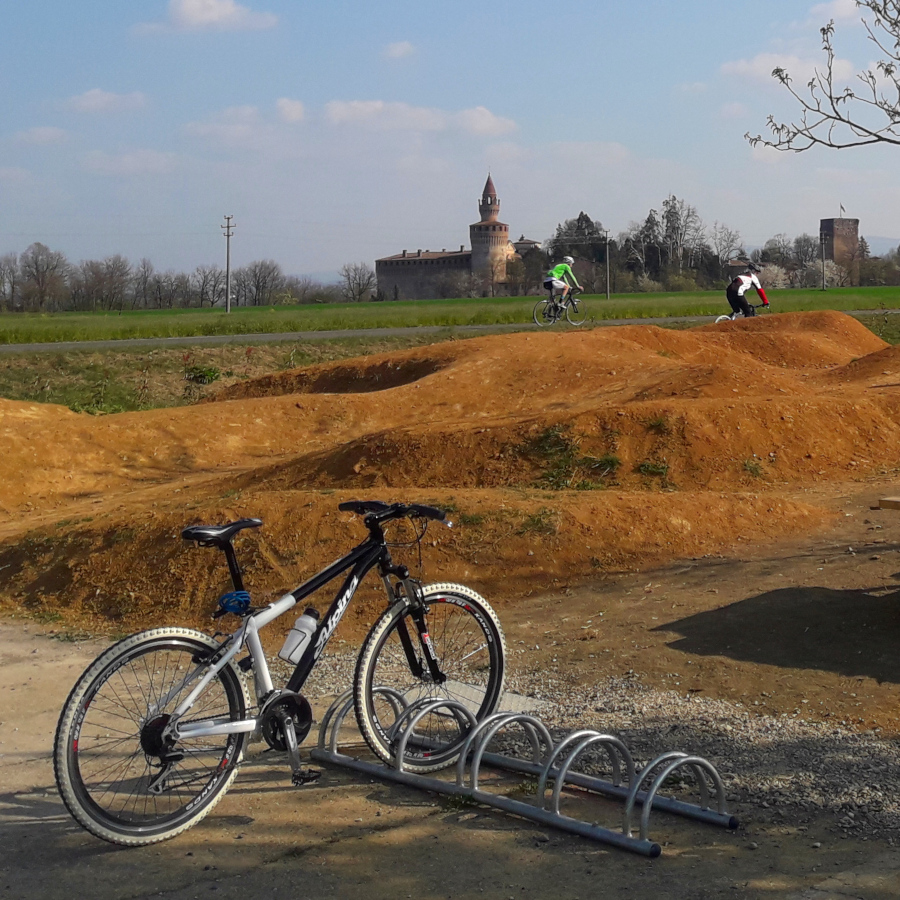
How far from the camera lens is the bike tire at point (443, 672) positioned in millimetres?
5113

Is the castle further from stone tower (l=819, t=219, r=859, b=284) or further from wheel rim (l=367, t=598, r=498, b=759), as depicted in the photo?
wheel rim (l=367, t=598, r=498, b=759)

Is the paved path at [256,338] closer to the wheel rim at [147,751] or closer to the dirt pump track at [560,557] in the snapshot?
the dirt pump track at [560,557]

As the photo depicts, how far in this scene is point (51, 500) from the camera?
1689 cm

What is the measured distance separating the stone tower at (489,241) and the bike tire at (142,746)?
135150 millimetres

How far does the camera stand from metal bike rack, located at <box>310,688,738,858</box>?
441 centimetres

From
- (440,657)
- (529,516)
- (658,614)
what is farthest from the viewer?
(529,516)

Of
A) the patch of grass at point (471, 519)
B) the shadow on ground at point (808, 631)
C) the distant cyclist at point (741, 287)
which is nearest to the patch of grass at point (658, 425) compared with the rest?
the patch of grass at point (471, 519)

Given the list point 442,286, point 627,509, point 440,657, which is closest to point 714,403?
point 627,509

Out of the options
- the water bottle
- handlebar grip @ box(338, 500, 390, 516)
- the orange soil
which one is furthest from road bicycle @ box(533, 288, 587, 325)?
the water bottle

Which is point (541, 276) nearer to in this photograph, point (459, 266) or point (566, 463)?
point (459, 266)

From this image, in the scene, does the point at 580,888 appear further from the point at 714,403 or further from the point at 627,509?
the point at 714,403

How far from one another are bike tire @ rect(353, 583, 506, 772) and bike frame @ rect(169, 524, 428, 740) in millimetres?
119

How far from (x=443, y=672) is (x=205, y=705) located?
1.38 meters

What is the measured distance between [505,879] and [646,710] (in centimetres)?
230
